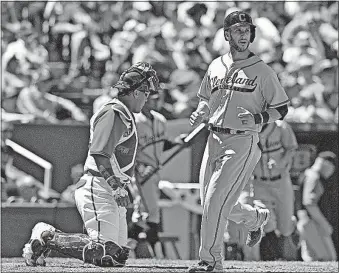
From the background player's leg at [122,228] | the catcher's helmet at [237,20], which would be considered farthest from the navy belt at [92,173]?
the catcher's helmet at [237,20]

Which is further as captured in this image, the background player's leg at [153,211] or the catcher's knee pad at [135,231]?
the catcher's knee pad at [135,231]

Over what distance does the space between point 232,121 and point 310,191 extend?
16.8 ft

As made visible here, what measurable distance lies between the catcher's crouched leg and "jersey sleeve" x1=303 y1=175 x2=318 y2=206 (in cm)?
518

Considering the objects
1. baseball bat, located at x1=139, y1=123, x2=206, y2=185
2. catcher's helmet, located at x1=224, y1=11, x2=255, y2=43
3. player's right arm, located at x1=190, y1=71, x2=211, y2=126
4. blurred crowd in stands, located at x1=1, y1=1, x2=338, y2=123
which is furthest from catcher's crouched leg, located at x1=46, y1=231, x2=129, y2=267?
blurred crowd in stands, located at x1=1, y1=1, x2=338, y2=123

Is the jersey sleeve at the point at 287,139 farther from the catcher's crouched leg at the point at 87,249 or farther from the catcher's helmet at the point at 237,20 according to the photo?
the catcher's crouched leg at the point at 87,249

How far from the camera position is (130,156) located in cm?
683

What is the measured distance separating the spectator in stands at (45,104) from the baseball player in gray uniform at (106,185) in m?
5.20

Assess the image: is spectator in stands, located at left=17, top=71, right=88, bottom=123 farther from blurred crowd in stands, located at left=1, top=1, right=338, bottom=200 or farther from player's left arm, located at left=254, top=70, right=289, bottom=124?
player's left arm, located at left=254, top=70, right=289, bottom=124

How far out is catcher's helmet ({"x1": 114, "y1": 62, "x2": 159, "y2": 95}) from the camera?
6859 mm

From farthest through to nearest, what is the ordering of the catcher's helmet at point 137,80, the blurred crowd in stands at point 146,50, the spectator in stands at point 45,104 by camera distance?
the blurred crowd in stands at point 146,50, the spectator in stands at point 45,104, the catcher's helmet at point 137,80

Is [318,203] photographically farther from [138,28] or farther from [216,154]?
[216,154]

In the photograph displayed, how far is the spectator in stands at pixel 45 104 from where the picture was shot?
1216cm

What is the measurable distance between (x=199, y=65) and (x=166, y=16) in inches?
55.2

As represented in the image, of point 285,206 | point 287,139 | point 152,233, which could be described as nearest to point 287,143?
point 287,139
